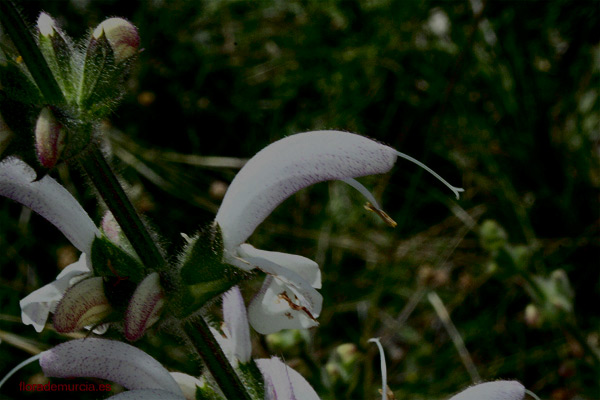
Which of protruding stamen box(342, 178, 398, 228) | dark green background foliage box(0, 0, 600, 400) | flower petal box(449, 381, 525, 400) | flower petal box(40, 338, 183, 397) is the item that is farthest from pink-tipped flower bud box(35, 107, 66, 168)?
dark green background foliage box(0, 0, 600, 400)

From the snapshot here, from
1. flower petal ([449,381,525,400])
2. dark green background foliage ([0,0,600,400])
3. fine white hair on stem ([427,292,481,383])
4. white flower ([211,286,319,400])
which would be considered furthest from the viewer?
dark green background foliage ([0,0,600,400])

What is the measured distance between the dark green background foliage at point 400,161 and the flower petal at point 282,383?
0.83 metres

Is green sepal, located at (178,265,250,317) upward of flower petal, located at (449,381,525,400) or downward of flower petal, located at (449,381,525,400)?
upward

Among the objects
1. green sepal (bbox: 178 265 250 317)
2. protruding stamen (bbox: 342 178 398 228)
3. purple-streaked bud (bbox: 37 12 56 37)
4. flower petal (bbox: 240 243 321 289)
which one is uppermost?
purple-streaked bud (bbox: 37 12 56 37)

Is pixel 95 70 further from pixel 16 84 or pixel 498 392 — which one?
pixel 498 392

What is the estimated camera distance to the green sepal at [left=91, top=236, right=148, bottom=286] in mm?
1069

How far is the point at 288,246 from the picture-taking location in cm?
252

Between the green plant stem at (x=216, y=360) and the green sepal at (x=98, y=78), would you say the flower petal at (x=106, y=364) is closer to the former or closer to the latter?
the green plant stem at (x=216, y=360)

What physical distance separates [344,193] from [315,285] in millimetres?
1518

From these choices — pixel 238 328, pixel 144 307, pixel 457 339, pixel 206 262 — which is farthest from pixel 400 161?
pixel 144 307

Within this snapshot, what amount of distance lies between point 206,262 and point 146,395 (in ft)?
0.68

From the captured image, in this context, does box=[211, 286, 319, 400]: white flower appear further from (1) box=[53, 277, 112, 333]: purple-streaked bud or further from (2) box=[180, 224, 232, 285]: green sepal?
(1) box=[53, 277, 112, 333]: purple-streaked bud

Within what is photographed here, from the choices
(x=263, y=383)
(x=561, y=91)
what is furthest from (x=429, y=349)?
(x=263, y=383)

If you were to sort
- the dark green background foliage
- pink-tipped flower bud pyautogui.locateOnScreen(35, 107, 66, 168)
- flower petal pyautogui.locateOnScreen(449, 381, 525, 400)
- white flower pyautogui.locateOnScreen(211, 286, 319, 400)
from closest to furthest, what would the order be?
pink-tipped flower bud pyautogui.locateOnScreen(35, 107, 66, 168) → flower petal pyautogui.locateOnScreen(449, 381, 525, 400) → white flower pyautogui.locateOnScreen(211, 286, 319, 400) → the dark green background foliage
